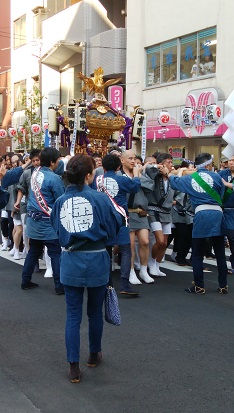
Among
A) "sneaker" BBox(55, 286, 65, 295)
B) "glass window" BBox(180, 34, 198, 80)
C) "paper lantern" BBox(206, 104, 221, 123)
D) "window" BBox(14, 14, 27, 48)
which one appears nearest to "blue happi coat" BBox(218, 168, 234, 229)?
"sneaker" BBox(55, 286, 65, 295)

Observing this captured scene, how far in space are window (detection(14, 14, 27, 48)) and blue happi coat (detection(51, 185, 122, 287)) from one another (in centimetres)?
3062

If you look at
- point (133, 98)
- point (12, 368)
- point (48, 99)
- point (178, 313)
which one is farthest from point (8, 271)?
point (48, 99)

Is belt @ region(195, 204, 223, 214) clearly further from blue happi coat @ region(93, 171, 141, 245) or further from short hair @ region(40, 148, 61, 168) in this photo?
short hair @ region(40, 148, 61, 168)

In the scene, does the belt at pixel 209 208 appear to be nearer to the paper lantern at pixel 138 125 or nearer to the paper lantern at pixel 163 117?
the paper lantern at pixel 138 125

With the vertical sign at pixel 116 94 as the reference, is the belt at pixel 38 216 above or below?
below

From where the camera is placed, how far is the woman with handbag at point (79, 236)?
423 cm

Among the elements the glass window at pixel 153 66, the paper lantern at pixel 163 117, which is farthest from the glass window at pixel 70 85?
the paper lantern at pixel 163 117

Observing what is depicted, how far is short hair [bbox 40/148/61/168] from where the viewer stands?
711 cm

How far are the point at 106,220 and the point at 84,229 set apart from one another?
197mm

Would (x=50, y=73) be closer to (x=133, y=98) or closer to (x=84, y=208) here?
(x=133, y=98)

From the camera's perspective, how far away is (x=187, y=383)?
424cm

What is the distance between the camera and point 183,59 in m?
19.8

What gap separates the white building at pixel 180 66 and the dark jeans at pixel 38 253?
1079 cm

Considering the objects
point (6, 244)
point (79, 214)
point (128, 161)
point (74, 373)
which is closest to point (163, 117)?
point (6, 244)
